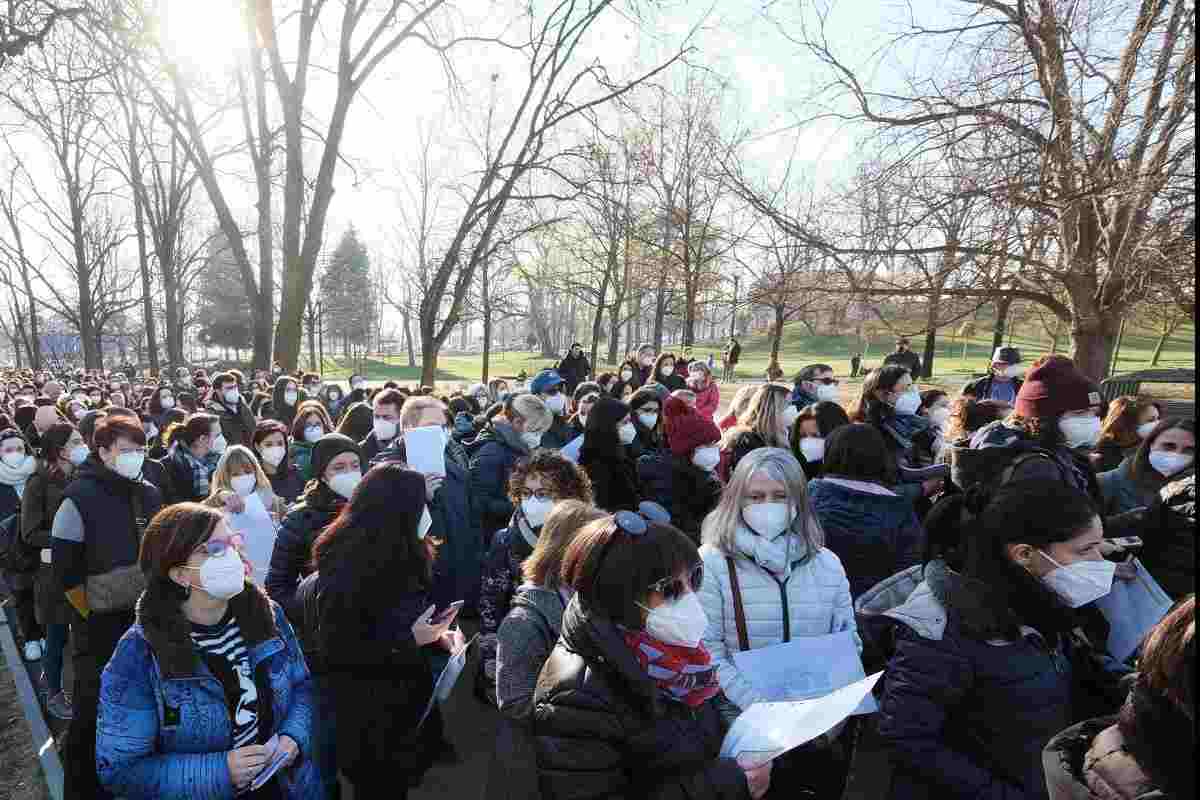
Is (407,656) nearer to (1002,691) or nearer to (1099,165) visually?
(1002,691)

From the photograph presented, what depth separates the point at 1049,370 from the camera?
159 inches

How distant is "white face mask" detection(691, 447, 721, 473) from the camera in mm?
4812

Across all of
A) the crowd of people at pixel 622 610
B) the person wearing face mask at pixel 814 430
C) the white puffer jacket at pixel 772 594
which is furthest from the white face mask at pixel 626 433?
the white puffer jacket at pixel 772 594

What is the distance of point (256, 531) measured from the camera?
4477 millimetres

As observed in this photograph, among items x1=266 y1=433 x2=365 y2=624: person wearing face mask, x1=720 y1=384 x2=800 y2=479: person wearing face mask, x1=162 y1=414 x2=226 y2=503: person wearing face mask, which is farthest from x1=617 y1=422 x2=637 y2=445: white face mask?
x1=162 y1=414 x2=226 y2=503: person wearing face mask

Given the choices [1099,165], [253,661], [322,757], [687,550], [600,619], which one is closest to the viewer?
[600,619]

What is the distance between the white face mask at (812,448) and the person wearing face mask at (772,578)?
2330 mm

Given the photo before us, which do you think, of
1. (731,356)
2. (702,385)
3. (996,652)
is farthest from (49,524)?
(731,356)

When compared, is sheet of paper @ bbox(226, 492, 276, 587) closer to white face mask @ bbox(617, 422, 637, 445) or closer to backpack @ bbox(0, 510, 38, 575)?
backpack @ bbox(0, 510, 38, 575)

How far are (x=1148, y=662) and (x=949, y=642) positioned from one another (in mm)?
709

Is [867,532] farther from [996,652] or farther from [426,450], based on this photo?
[426,450]

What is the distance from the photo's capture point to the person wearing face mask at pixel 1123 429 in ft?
17.2

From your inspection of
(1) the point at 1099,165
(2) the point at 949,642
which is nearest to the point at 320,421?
(2) the point at 949,642

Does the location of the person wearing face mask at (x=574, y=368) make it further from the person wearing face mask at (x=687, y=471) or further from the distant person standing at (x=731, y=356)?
the distant person standing at (x=731, y=356)
